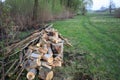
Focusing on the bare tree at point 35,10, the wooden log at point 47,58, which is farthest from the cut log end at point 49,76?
the bare tree at point 35,10

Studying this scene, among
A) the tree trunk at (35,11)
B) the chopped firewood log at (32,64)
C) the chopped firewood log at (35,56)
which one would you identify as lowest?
the chopped firewood log at (32,64)

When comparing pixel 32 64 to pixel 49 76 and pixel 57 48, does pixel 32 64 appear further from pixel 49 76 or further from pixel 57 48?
pixel 57 48

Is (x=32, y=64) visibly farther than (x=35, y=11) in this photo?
No

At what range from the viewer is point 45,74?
527 centimetres

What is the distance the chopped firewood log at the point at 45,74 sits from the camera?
5.27m

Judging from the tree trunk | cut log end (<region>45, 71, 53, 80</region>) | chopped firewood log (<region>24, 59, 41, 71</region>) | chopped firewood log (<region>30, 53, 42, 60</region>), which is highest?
the tree trunk

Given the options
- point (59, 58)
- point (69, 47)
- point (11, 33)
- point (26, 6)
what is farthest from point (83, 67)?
point (26, 6)

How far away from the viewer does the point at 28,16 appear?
15109 mm

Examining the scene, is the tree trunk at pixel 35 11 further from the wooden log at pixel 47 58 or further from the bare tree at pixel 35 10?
the wooden log at pixel 47 58

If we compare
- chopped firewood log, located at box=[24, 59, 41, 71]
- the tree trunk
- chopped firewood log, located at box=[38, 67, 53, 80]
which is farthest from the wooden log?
the tree trunk

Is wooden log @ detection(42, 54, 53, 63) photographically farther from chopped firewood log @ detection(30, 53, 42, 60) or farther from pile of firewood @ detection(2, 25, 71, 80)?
chopped firewood log @ detection(30, 53, 42, 60)

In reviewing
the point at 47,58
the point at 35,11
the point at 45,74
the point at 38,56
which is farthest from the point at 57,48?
the point at 35,11

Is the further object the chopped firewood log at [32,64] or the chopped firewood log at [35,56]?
the chopped firewood log at [35,56]

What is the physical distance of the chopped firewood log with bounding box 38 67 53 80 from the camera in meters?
5.27
